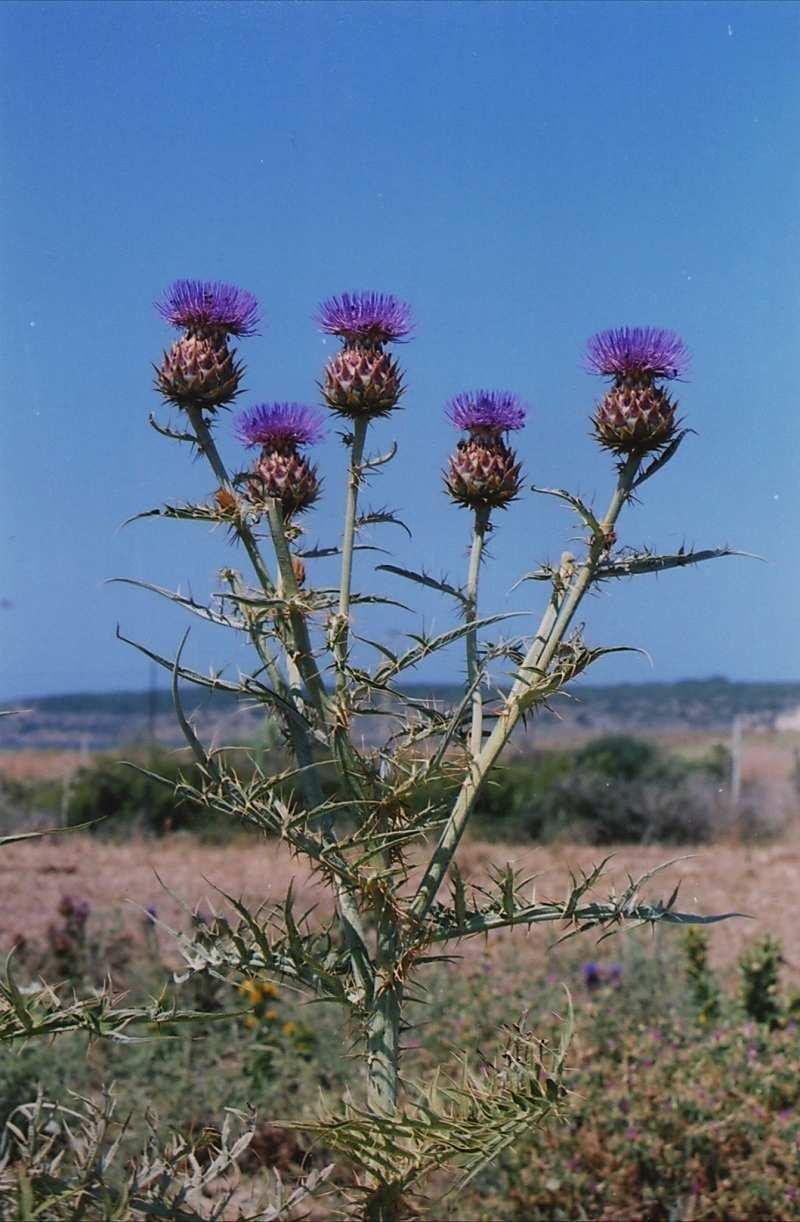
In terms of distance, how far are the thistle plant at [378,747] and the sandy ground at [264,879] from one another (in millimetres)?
3951

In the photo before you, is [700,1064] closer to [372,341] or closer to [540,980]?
[540,980]

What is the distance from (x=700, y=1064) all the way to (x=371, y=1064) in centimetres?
246

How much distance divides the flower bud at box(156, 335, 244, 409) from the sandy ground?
4027 millimetres

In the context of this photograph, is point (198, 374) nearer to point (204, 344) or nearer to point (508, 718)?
point (204, 344)

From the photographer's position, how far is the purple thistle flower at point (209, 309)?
2191 millimetres

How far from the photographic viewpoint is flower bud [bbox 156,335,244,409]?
6.92 ft

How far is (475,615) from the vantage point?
2066 mm

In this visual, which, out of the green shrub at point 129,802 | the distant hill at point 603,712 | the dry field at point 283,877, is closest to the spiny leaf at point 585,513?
the dry field at point 283,877

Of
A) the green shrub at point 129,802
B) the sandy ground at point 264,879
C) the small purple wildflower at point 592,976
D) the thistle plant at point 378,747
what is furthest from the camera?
the green shrub at point 129,802

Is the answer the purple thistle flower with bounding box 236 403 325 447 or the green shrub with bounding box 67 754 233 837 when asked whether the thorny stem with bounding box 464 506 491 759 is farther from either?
the green shrub with bounding box 67 754 233 837

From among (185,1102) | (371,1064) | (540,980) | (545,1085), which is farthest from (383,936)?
(540,980)

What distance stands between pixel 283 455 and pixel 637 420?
0.56m

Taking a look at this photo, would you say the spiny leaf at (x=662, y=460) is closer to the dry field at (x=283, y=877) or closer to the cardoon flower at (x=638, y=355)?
the cardoon flower at (x=638, y=355)

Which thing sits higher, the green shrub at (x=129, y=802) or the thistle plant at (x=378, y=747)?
the thistle plant at (x=378, y=747)
